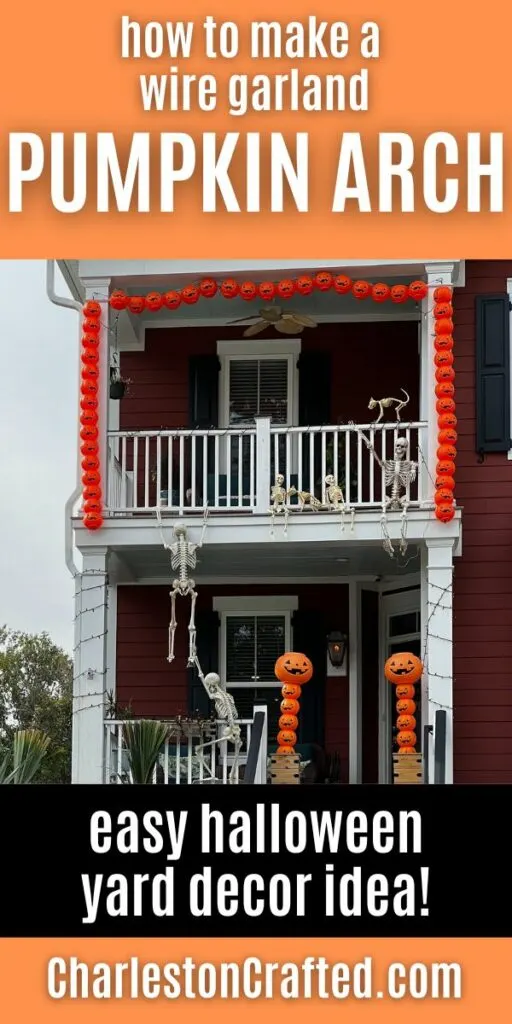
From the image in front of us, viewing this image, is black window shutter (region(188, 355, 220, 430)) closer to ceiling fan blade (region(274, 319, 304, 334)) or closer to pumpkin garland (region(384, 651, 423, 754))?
ceiling fan blade (region(274, 319, 304, 334))

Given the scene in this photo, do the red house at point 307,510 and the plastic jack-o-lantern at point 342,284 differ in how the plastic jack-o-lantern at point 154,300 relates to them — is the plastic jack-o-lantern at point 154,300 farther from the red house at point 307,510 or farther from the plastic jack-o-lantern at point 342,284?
the plastic jack-o-lantern at point 342,284

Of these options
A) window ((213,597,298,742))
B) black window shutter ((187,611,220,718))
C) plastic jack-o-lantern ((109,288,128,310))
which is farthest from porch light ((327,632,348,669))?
plastic jack-o-lantern ((109,288,128,310))

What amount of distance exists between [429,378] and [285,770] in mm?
3625

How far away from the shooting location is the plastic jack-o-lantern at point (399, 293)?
48.9 ft

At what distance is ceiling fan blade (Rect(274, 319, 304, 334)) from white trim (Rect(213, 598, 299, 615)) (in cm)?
257

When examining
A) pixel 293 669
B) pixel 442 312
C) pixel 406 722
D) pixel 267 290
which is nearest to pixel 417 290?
pixel 442 312

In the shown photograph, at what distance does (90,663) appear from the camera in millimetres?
14812

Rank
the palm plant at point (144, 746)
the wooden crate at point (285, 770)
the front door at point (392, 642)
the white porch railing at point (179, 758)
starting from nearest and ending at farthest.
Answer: the palm plant at point (144, 746)
the white porch railing at point (179, 758)
the wooden crate at point (285, 770)
the front door at point (392, 642)

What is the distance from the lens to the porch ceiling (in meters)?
15.4

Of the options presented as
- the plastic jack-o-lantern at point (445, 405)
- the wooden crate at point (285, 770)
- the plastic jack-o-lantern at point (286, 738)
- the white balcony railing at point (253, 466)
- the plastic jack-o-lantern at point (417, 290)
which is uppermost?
the plastic jack-o-lantern at point (417, 290)

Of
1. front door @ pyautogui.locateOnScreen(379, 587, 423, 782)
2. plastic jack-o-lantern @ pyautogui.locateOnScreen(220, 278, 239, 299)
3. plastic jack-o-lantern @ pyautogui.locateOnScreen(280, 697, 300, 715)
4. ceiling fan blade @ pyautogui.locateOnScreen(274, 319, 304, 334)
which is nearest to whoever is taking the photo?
plastic jack-o-lantern @ pyautogui.locateOnScreen(280, 697, 300, 715)

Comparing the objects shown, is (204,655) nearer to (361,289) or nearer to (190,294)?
(190,294)

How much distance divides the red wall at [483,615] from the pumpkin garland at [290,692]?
1906 millimetres

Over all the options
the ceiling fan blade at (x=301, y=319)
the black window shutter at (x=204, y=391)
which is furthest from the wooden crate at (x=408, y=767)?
the black window shutter at (x=204, y=391)
